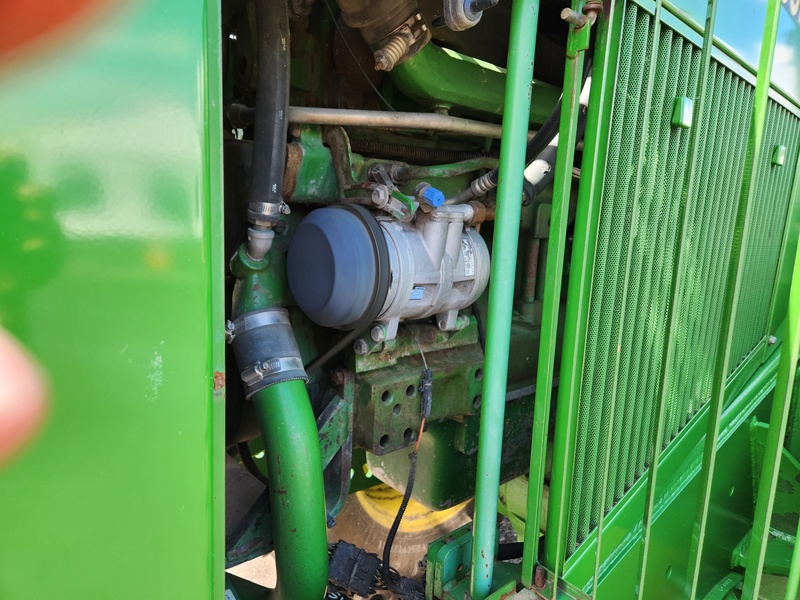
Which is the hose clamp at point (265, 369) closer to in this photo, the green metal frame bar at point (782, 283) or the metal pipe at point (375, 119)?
the metal pipe at point (375, 119)

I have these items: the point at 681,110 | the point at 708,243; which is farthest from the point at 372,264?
the point at 708,243

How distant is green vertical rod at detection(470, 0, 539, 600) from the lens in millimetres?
1029

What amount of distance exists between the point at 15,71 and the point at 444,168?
3.12ft

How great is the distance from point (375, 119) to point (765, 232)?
1.70 metres

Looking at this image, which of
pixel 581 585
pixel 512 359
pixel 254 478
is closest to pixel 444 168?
pixel 512 359

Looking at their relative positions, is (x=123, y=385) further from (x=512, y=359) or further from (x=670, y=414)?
(x=670, y=414)

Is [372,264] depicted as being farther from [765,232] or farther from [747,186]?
[765,232]

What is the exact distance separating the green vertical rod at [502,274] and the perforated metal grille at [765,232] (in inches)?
48.7

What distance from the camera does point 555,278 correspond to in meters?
1.12

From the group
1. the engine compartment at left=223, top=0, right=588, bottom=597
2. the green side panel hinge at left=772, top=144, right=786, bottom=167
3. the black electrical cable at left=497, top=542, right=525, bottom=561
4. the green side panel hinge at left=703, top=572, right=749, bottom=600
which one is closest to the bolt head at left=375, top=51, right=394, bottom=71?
the engine compartment at left=223, top=0, right=588, bottom=597

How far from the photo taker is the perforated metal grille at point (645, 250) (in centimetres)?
116

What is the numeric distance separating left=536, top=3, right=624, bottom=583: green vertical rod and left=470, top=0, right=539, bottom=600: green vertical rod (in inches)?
3.9

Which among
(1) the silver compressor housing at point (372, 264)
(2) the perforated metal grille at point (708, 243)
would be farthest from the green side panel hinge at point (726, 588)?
(1) the silver compressor housing at point (372, 264)

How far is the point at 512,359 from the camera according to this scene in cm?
164
